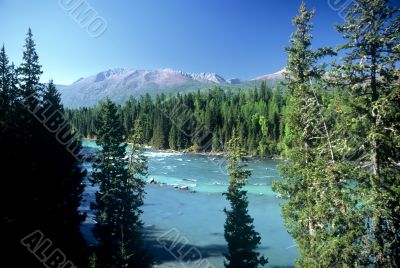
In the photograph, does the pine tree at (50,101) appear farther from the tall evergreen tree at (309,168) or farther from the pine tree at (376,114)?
the pine tree at (376,114)

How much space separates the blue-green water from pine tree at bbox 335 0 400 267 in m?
19.1

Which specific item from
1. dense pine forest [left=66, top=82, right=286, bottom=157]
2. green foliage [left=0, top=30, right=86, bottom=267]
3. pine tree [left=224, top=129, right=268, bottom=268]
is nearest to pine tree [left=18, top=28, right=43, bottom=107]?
green foliage [left=0, top=30, right=86, bottom=267]

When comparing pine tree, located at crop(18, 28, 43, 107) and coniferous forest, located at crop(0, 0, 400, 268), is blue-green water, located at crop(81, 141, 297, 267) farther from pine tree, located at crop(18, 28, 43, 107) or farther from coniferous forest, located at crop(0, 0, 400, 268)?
pine tree, located at crop(18, 28, 43, 107)

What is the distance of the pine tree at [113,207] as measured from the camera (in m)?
19.7

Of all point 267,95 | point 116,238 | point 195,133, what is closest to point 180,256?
point 116,238

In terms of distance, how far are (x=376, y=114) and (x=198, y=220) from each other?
1178 inches

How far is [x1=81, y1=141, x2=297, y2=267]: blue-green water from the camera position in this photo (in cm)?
2922

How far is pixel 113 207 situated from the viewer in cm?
2100

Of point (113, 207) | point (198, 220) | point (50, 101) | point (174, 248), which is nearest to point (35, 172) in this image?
point (50, 101)

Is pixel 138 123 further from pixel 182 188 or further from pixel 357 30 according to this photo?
pixel 182 188

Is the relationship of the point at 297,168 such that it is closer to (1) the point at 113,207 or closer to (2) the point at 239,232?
(2) the point at 239,232

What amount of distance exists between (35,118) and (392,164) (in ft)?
58.0

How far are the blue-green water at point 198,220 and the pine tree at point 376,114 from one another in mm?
19117

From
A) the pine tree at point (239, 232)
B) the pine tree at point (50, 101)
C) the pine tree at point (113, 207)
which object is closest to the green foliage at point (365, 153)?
the pine tree at point (239, 232)
